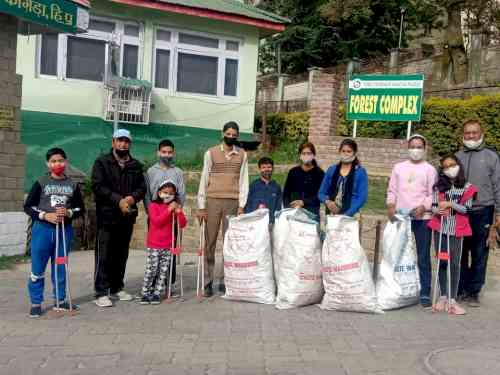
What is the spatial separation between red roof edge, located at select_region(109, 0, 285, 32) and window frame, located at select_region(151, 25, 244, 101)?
0.62 meters

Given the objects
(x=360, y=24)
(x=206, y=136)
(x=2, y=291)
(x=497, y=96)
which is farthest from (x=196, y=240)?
(x=360, y=24)

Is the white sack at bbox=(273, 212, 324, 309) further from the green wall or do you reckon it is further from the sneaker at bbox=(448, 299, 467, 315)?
the green wall

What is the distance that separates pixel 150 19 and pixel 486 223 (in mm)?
11669

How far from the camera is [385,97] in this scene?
14273 mm

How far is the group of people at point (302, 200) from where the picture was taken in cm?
648

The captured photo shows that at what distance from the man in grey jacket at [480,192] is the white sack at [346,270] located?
1290 mm

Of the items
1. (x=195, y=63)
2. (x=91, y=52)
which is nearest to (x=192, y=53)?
(x=195, y=63)

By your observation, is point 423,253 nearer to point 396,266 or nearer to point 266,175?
point 396,266

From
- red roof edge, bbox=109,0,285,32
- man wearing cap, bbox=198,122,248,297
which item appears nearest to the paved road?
man wearing cap, bbox=198,122,248,297

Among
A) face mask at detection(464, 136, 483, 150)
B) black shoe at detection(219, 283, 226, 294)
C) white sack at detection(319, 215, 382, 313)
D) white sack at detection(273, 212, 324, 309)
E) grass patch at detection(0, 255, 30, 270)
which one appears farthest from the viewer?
grass patch at detection(0, 255, 30, 270)

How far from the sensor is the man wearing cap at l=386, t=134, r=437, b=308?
6605 millimetres

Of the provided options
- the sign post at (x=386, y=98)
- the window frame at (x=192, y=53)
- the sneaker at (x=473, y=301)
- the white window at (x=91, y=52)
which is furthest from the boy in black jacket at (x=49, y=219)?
the window frame at (x=192, y=53)

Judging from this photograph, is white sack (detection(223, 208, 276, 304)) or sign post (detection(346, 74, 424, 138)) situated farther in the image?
sign post (detection(346, 74, 424, 138))

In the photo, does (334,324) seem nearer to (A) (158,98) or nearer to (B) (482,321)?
(B) (482,321)
